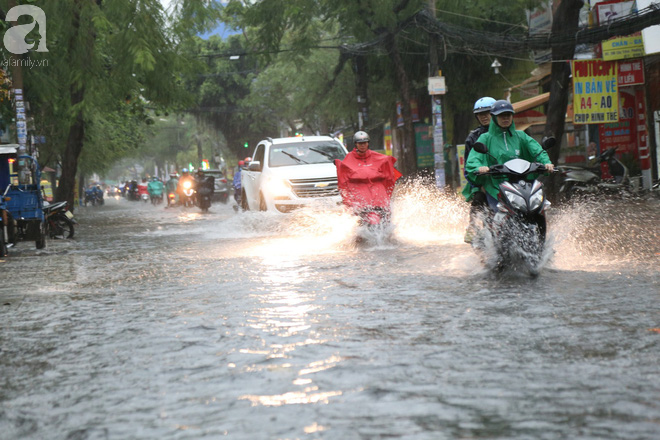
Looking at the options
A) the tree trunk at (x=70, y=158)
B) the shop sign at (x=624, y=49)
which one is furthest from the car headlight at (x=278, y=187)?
the tree trunk at (x=70, y=158)

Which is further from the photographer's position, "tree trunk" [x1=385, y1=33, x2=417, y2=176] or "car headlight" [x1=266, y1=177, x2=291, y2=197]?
"tree trunk" [x1=385, y1=33, x2=417, y2=176]

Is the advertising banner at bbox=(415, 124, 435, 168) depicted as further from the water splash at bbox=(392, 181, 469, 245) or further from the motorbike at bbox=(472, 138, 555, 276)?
the motorbike at bbox=(472, 138, 555, 276)

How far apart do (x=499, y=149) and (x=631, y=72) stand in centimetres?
1513

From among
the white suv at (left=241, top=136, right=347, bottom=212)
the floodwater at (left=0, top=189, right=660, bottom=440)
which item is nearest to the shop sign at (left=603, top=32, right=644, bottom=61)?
the white suv at (left=241, top=136, right=347, bottom=212)

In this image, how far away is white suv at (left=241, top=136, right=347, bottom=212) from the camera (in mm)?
16250

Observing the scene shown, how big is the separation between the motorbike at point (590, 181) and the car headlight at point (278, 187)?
778cm

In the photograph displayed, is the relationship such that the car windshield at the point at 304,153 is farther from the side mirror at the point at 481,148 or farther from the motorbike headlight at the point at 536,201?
the motorbike headlight at the point at 536,201

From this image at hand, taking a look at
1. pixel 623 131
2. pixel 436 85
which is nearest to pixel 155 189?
pixel 436 85

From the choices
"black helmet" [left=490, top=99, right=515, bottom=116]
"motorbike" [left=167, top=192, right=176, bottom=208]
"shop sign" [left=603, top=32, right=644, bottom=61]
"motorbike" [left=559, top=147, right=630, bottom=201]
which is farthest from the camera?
"motorbike" [left=167, top=192, right=176, bottom=208]

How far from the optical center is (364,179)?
40.2 feet

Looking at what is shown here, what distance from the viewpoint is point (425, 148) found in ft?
124

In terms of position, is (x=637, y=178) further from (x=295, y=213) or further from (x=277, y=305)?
(x=277, y=305)

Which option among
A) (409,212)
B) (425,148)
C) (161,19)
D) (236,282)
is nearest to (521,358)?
(236,282)

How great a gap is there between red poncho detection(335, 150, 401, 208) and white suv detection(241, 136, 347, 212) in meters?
3.35
